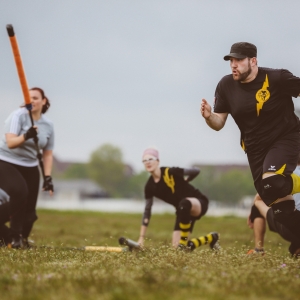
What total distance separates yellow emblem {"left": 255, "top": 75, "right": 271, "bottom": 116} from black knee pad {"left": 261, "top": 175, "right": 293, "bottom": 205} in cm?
86

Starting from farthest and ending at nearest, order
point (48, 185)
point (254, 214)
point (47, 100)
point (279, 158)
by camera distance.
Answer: point (47, 100), point (48, 185), point (254, 214), point (279, 158)

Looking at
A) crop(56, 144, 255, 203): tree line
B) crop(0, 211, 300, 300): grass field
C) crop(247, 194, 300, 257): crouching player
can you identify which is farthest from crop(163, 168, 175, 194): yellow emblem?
crop(56, 144, 255, 203): tree line

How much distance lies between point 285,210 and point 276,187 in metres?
0.44

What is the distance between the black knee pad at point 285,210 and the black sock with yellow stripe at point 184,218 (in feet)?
9.28

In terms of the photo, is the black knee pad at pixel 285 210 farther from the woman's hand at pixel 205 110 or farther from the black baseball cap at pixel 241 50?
the black baseball cap at pixel 241 50

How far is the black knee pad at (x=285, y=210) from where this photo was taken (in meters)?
7.41

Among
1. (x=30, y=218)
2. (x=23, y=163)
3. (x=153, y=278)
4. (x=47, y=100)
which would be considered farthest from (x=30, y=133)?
(x=153, y=278)

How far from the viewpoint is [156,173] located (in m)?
10.8

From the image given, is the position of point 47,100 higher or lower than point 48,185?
higher

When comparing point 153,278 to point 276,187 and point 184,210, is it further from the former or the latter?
point 184,210

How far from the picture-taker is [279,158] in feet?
23.7

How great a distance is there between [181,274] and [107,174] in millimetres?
115054

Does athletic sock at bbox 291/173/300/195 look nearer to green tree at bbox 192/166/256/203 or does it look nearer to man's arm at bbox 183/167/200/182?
man's arm at bbox 183/167/200/182

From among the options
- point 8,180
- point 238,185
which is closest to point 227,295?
point 8,180
